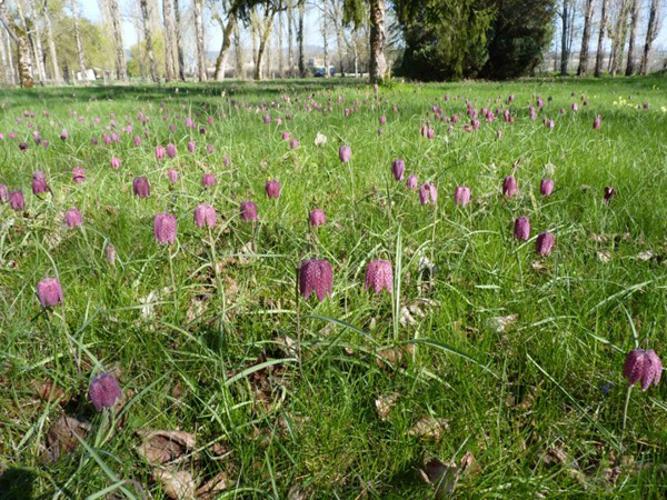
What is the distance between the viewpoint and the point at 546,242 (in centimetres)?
132

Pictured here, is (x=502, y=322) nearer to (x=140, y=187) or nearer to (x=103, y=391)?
(x=103, y=391)

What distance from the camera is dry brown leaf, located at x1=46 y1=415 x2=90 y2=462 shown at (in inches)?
39.3

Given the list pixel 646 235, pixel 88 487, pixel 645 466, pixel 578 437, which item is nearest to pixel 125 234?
pixel 88 487

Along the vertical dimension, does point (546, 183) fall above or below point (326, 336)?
above

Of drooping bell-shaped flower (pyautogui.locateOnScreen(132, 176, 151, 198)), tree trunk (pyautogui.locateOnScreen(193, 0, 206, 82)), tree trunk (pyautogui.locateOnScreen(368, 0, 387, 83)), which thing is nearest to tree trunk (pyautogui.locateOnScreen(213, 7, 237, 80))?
tree trunk (pyautogui.locateOnScreen(193, 0, 206, 82))

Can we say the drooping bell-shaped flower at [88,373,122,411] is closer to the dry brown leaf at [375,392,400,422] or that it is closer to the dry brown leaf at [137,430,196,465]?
the dry brown leaf at [137,430,196,465]

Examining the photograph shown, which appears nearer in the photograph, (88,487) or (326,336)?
(88,487)

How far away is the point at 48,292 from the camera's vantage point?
3.47ft

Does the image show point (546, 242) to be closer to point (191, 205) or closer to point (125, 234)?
point (191, 205)

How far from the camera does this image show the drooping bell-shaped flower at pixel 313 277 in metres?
0.99

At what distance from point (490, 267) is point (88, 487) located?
47.5 inches

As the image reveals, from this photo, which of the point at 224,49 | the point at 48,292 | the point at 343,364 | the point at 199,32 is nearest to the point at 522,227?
the point at 343,364

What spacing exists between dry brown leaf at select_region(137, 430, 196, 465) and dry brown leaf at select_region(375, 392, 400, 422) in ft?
1.30

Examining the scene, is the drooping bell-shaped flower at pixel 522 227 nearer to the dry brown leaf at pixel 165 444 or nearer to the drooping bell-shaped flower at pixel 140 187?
the dry brown leaf at pixel 165 444
